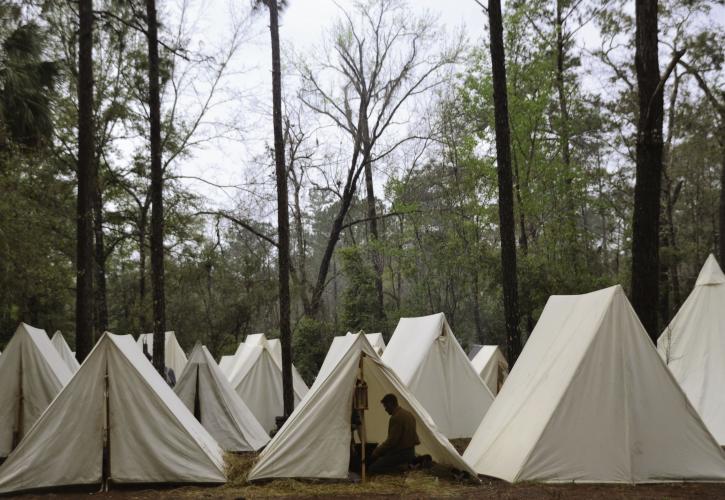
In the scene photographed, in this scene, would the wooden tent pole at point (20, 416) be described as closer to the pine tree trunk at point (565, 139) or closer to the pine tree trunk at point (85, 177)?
the pine tree trunk at point (85, 177)

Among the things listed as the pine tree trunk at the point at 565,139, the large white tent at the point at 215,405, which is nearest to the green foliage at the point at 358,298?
the pine tree trunk at the point at 565,139

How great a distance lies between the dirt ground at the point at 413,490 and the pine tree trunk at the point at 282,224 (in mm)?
5054

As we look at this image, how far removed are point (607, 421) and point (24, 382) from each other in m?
8.78

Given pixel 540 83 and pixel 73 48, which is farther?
pixel 540 83

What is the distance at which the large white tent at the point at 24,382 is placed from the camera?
443 inches

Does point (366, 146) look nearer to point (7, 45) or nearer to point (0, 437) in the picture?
point (7, 45)

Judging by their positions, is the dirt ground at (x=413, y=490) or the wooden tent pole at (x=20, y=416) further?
the wooden tent pole at (x=20, y=416)

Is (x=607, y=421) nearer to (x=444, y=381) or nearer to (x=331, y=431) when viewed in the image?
(x=331, y=431)

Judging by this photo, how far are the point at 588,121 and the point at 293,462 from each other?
20300mm

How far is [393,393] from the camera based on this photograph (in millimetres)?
8875

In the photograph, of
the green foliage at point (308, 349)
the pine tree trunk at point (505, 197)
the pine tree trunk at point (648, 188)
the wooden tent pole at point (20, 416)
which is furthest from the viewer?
the green foliage at point (308, 349)

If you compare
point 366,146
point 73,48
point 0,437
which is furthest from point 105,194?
point 0,437

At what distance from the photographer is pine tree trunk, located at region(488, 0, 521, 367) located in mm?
11641

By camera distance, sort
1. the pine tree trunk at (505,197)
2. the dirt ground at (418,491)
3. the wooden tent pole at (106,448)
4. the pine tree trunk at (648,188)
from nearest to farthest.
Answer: the dirt ground at (418,491) < the wooden tent pole at (106,448) < the pine tree trunk at (648,188) < the pine tree trunk at (505,197)
